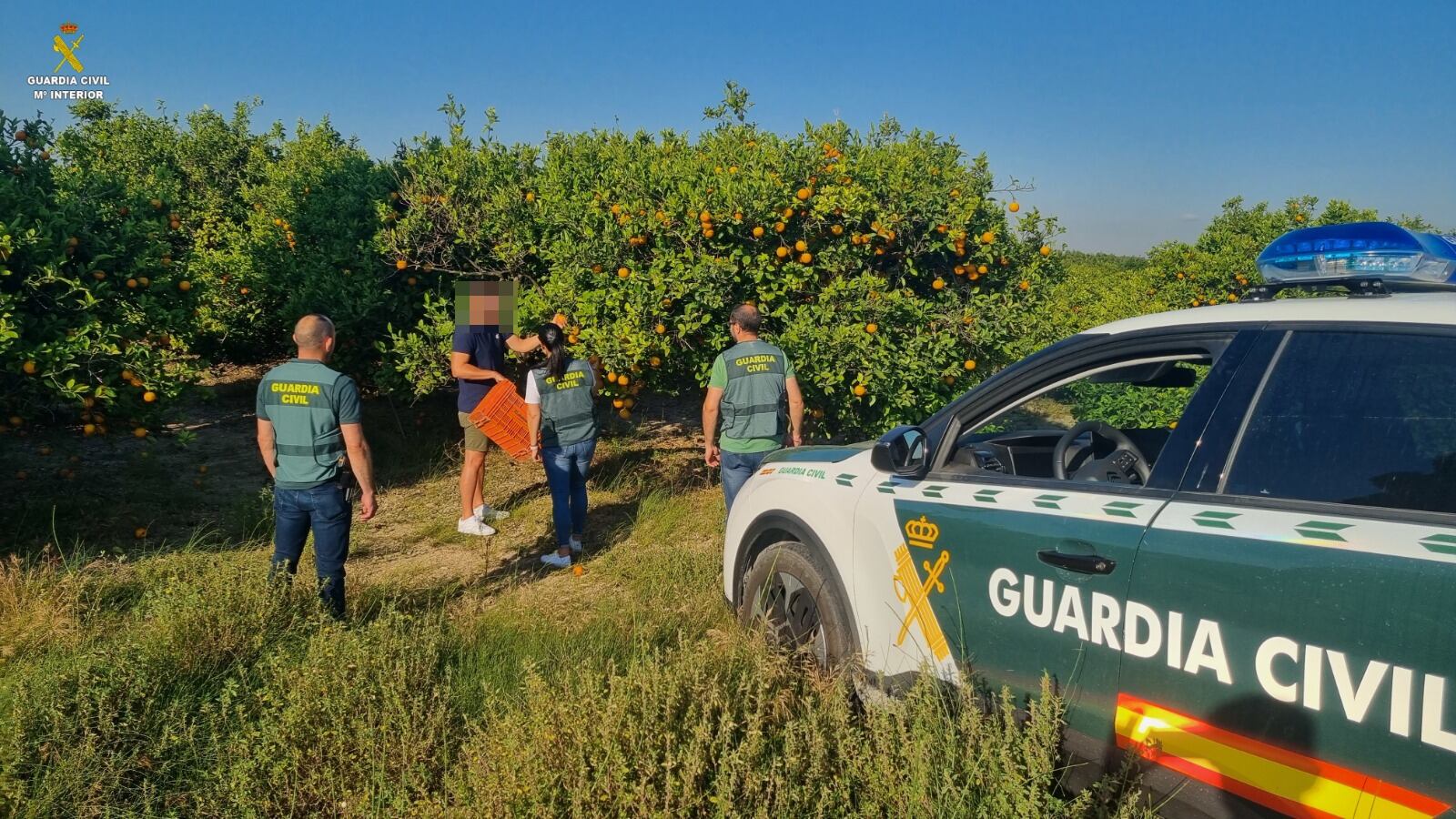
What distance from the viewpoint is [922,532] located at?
300cm

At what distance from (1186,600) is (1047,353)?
980mm

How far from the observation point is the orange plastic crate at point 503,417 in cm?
657

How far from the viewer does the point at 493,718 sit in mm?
2992

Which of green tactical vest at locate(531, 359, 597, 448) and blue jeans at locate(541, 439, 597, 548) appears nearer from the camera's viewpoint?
green tactical vest at locate(531, 359, 597, 448)

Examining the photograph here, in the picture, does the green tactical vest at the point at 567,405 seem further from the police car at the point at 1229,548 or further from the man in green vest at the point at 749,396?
the police car at the point at 1229,548

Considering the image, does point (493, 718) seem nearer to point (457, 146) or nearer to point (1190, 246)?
point (457, 146)

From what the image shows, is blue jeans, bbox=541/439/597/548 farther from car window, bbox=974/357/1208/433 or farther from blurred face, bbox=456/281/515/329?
car window, bbox=974/357/1208/433

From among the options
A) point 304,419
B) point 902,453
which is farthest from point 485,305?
point 902,453

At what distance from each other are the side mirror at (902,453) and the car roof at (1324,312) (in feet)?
2.41

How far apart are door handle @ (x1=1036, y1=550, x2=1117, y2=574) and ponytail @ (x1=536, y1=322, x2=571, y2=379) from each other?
13.0ft

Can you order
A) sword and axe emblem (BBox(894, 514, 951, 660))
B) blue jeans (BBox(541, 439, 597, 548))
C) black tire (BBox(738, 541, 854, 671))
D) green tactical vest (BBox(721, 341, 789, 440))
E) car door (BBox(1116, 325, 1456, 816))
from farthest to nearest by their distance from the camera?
blue jeans (BBox(541, 439, 597, 548)) → green tactical vest (BBox(721, 341, 789, 440)) → black tire (BBox(738, 541, 854, 671)) → sword and axe emblem (BBox(894, 514, 951, 660)) → car door (BBox(1116, 325, 1456, 816))

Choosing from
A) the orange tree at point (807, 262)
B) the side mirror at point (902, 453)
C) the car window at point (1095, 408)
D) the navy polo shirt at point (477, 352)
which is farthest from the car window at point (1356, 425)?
the navy polo shirt at point (477, 352)

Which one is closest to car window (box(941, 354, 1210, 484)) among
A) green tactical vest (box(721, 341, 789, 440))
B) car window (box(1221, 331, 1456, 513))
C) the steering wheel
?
the steering wheel

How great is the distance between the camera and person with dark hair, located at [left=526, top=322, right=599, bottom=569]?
595 centimetres
